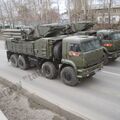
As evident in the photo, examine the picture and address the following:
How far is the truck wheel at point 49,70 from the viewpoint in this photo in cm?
966

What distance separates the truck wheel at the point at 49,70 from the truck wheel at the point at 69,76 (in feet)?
2.28

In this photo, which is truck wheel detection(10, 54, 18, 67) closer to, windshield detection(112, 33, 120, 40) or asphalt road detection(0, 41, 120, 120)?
asphalt road detection(0, 41, 120, 120)

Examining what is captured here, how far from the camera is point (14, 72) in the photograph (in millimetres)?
11586

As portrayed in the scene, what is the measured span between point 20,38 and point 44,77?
3027 millimetres

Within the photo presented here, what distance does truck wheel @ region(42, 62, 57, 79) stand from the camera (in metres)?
9.66

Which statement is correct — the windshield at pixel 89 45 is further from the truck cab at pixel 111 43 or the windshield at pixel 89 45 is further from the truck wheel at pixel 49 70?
the truck cab at pixel 111 43

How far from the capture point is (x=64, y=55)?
8922 mm

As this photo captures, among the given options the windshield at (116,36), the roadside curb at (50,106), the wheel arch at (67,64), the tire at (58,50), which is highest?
the windshield at (116,36)

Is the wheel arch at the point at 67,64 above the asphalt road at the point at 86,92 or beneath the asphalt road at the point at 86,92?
above

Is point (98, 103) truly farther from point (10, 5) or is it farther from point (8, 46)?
point (10, 5)

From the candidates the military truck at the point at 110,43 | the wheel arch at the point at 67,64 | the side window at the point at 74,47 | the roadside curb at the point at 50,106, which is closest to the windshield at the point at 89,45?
the side window at the point at 74,47

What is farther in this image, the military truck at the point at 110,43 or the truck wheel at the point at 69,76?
the military truck at the point at 110,43

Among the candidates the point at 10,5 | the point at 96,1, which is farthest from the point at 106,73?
the point at 10,5

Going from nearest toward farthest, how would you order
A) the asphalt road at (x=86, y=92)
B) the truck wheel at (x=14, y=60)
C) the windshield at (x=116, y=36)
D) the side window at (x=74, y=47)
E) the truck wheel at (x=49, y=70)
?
the asphalt road at (x=86, y=92) → the side window at (x=74, y=47) → the truck wheel at (x=49, y=70) → the windshield at (x=116, y=36) → the truck wheel at (x=14, y=60)
